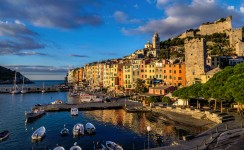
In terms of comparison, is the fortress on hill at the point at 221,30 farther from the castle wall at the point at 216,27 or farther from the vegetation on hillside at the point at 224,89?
the vegetation on hillside at the point at 224,89

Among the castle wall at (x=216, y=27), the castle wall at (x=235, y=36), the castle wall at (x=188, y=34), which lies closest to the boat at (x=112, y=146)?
the castle wall at (x=235, y=36)

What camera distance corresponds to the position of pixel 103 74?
142875 millimetres

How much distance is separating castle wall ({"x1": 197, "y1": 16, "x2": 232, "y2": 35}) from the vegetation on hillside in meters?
103

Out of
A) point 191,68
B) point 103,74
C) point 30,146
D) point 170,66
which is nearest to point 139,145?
point 30,146

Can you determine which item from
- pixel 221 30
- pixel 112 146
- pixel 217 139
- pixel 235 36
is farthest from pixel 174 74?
pixel 221 30

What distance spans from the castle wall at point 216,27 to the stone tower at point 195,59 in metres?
77.8

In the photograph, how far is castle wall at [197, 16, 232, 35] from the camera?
148 metres

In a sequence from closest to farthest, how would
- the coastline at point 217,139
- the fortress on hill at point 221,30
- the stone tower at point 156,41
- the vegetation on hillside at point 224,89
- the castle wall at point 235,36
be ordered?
the coastline at point 217,139
the vegetation on hillside at point 224,89
the castle wall at point 235,36
the fortress on hill at point 221,30
the stone tower at point 156,41

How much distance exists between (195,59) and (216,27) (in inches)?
3354

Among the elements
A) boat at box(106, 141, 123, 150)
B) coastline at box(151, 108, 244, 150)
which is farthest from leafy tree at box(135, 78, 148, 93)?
boat at box(106, 141, 123, 150)

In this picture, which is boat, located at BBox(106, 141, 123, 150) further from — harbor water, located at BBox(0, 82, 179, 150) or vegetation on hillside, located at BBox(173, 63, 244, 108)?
vegetation on hillside, located at BBox(173, 63, 244, 108)

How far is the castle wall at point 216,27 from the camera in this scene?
14838 cm

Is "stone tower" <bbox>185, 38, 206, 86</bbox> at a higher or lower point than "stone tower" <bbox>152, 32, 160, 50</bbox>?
A: lower

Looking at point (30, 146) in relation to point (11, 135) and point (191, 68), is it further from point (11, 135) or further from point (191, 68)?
point (191, 68)
